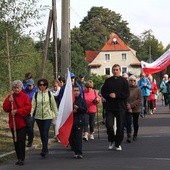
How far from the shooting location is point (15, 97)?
37.6 ft

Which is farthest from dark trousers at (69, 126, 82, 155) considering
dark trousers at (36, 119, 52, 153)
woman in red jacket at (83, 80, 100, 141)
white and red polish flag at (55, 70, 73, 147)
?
woman in red jacket at (83, 80, 100, 141)

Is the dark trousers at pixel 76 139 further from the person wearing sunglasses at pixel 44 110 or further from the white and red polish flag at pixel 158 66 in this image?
the white and red polish flag at pixel 158 66

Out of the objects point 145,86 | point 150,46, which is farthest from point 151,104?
point 150,46

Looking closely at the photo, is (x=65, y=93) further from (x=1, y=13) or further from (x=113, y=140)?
(x=1, y=13)

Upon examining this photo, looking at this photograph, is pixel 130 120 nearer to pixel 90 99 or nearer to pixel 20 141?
pixel 90 99

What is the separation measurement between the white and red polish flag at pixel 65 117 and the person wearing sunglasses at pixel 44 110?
22 cm

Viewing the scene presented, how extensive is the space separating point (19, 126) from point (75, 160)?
4.55 feet

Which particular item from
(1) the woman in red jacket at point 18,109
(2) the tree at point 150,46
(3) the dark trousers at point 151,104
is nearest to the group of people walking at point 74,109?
(1) the woman in red jacket at point 18,109

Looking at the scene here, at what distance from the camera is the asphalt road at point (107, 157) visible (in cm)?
1098

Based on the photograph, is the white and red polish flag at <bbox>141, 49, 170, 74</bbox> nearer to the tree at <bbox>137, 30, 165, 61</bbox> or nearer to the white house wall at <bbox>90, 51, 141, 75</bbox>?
the white house wall at <bbox>90, 51, 141, 75</bbox>

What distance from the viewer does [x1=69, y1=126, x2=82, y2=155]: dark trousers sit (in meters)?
12.3

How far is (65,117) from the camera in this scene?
495 inches

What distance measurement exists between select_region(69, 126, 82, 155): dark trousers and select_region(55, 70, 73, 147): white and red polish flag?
0.11 metres

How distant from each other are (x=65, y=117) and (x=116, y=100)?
1.36 m
